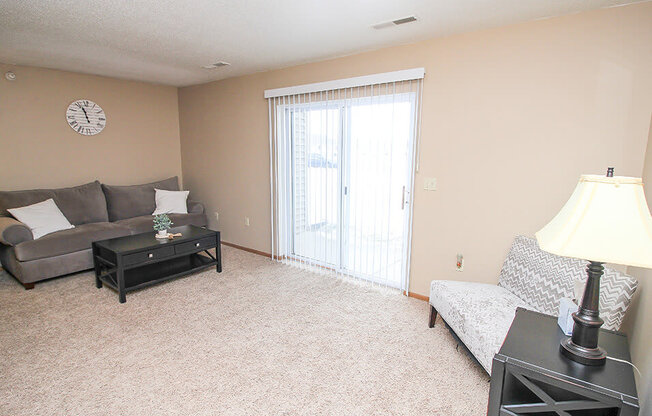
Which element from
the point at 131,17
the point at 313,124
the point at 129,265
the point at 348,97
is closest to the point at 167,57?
the point at 131,17

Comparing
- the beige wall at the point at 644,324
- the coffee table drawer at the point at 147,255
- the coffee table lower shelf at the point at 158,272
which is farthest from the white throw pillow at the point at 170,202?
the beige wall at the point at 644,324

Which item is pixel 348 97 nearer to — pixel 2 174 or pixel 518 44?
pixel 518 44

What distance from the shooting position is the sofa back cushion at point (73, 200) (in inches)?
145

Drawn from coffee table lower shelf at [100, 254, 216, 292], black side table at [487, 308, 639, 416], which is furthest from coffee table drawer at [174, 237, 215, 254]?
black side table at [487, 308, 639, 416]

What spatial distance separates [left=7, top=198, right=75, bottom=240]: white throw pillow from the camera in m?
3.50

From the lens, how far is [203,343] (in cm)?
248

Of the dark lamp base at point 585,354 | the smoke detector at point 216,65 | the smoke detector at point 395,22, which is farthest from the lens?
the smoke detector at point 216,65

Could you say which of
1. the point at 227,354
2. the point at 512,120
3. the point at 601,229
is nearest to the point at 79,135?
the point at 227,354

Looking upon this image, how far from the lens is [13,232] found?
3.27m

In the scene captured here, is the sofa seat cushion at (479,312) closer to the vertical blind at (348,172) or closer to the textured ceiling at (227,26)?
the vertical blind at (348,172)

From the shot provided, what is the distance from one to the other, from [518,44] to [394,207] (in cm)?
169

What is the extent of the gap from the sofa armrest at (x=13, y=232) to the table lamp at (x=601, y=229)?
4441 millimetres

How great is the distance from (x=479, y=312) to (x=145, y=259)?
3.02 m

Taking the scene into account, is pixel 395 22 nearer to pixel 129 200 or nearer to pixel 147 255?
pixel 147 255
